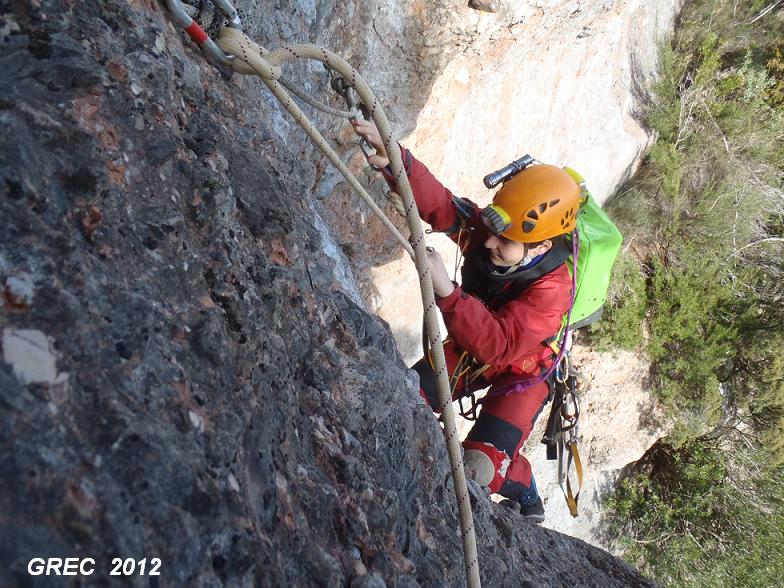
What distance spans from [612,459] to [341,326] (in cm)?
708

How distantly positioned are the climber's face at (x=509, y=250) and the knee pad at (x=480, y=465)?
3.11ft

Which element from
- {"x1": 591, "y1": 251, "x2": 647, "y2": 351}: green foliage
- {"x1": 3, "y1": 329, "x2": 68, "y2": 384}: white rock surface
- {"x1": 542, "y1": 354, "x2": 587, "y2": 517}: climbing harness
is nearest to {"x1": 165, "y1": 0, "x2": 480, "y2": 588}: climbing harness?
{"x1": 3, "y1": 329, "x2": 68, "y2": 384}: white rock surface

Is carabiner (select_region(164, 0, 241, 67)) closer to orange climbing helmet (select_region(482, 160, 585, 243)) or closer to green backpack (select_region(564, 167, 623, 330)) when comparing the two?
orange climbing helmet (select_region(482, 160, 585, 243))

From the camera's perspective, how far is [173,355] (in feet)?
3.72

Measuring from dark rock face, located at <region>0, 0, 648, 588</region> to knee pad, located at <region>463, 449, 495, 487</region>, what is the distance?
1.01 m

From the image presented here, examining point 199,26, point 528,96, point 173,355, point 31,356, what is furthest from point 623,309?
point 31,356

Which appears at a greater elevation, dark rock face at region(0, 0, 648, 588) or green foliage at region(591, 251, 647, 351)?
dark rock face at region(0, 0, 648, 588)

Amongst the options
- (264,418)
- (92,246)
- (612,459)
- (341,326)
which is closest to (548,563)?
(341,326)

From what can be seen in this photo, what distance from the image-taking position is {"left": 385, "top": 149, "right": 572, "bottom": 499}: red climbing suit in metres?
2.64

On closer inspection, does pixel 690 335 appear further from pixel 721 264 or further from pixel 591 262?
pixel 591 262

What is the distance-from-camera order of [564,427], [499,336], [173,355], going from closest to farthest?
[173,355] → [499,336] → [564,427]

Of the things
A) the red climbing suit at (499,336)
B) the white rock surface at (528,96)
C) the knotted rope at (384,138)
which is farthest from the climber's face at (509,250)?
the white rock surface at (528,96)

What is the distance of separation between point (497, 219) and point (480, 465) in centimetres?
119

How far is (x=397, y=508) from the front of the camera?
60.3 inches
